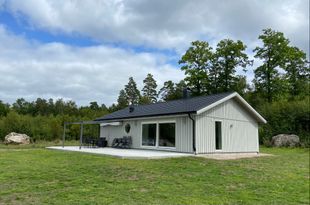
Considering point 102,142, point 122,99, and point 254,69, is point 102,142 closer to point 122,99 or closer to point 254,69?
point 254,69

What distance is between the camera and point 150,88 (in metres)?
46.9

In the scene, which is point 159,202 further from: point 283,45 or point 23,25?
point 283,45

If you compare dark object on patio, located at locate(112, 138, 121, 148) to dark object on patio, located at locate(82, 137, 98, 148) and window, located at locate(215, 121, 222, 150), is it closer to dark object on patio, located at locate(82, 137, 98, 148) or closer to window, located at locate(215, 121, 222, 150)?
dark object on patio, located at locate(82, 137, 98, 148)

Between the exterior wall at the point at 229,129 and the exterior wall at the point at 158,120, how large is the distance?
502 mm

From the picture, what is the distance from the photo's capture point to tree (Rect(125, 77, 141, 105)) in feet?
157

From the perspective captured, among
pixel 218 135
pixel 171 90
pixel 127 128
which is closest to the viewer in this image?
pixel 218 135

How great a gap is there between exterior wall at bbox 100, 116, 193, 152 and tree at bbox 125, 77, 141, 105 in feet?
97.6

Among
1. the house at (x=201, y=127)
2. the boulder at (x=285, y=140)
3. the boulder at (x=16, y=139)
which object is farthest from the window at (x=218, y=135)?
the boulder at (x=16, y=139)

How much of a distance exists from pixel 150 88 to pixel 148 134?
33.0 metres

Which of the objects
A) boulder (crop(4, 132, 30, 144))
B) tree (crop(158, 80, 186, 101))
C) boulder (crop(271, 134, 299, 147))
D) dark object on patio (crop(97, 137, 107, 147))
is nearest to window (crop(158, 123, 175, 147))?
dark object on patio (crop(97, 137, 107, 147))

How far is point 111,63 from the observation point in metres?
22.2

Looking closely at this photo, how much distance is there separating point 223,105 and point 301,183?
7.31 meters

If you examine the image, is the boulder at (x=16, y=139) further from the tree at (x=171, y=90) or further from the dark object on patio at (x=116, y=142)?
the tree at (x=171, y=90)

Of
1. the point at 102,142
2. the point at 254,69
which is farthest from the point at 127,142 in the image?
the point at 254,69
